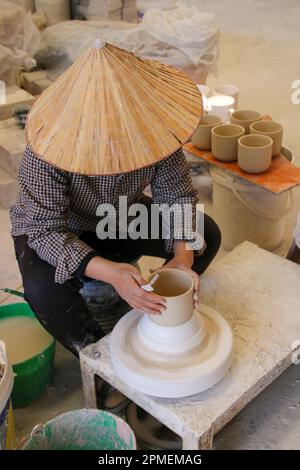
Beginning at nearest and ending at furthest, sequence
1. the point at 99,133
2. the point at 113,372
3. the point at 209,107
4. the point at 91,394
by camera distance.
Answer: the point at 99,133 < the point at 113,372 < the point at 91,394 < the point at 209,107

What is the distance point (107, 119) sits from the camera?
1155 millimetres

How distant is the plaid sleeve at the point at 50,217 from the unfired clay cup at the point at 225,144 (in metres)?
0.89

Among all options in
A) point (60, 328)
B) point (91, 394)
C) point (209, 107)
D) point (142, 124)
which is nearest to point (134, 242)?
point (60, 328)

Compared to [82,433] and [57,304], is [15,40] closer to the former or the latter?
[57,304]

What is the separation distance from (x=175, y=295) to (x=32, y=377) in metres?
0.51

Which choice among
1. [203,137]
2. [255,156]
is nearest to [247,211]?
[255,156]

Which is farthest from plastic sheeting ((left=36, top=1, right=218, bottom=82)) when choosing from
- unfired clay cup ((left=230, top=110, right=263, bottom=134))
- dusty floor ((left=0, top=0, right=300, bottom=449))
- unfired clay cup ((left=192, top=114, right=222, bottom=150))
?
unfired clay cup ((left=192, top=114, right=222, bottom=150))

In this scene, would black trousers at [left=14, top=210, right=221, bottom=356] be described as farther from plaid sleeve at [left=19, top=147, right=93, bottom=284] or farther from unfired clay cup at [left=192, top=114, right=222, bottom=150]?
unfired clay cup at [left=192, top=114, right=222, bottom=150]

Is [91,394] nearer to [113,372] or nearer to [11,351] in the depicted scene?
[113,372]

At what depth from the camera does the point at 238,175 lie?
216 cm

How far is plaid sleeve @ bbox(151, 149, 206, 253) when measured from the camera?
166cm

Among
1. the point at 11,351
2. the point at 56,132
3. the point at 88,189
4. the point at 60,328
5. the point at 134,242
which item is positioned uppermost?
the point at 56,132

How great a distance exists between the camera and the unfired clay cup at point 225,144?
2.21 meters
